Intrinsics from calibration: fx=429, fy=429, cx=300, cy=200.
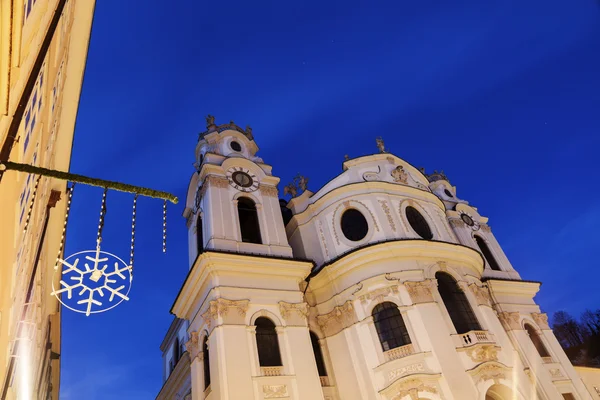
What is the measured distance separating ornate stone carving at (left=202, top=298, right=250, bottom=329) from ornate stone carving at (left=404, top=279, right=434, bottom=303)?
26.0ft

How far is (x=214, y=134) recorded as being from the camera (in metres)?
28.3

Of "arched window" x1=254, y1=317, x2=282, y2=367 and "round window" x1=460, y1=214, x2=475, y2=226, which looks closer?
"arched window" x1=254, y1=317, x2=282, y2=367

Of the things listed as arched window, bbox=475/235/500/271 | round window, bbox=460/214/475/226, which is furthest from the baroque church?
round window, bbox=460/214/475/226

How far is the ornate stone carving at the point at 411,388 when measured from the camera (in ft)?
59.3

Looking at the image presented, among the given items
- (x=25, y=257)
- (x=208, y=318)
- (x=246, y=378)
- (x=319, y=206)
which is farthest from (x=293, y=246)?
(x=25, y=257)

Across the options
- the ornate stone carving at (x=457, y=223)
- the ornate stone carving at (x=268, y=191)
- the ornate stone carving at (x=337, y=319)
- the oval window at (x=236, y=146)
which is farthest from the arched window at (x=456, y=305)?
the oval window at (x=236, y=146)

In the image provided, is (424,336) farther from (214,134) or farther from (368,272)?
(214,134)

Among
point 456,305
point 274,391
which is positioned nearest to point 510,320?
point 456,305

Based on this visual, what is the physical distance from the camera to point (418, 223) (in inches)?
982

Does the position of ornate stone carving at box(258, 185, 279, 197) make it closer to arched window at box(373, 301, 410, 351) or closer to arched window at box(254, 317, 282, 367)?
arched window at box(254, 317, 282, 367)

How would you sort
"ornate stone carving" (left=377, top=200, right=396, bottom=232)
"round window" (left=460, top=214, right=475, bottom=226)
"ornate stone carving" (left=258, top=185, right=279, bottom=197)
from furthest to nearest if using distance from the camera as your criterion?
"round window" (left=460, top=214, right=475, bottom=226), "ornate stone carving" (left=258, top=185, right=279, bottom=197), "ornate stone carving" (left=377, top=200, right=396, bottom=232)

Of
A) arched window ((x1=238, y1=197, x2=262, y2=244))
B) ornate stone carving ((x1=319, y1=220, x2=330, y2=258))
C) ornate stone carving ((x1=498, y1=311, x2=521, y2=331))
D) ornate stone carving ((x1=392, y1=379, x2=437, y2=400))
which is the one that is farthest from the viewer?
ornate stone carving ((x1=498, y1=311, x2=521, y2=331))

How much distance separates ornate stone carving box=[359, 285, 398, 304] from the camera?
2097 cm

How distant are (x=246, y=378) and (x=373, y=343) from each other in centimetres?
613
